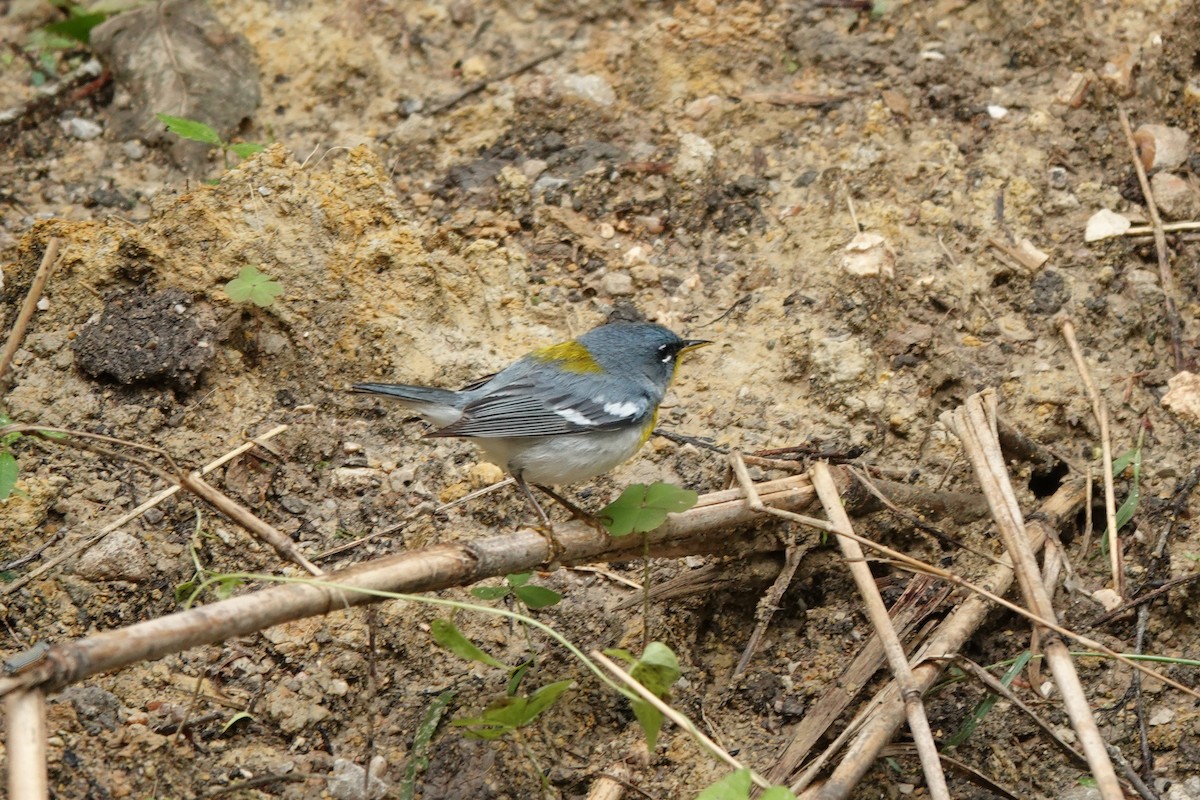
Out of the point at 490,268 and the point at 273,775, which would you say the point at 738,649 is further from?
the point at 490,268

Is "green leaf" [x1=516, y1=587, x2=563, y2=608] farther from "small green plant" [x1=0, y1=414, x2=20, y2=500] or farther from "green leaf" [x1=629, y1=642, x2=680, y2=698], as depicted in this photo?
"small green plant" [x1=0, y1=414, x2=20, y2=500]

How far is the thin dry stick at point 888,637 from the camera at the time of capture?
335cm

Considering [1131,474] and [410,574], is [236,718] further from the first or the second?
[1131,474]

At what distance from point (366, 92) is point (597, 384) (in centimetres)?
246

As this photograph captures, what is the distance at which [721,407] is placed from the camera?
Answer: 16.6ft

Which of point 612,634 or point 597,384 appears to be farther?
point 597,384

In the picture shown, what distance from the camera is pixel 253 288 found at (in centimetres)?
473

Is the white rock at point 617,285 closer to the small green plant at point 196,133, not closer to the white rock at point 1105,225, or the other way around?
the small green plant at point 196,133

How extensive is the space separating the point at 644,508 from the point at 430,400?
1.06 meters

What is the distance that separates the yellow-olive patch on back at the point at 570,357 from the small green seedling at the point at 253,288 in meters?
1.07

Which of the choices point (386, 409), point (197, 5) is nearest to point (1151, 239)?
point (386, 409)

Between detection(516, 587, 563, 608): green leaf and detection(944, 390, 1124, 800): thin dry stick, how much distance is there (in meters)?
1.43

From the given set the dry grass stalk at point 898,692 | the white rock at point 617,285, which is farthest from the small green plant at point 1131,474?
the white rock at point 617,285

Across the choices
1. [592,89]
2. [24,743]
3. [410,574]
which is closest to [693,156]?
[592,89]
